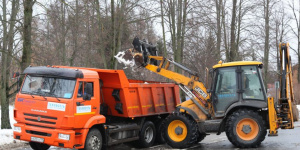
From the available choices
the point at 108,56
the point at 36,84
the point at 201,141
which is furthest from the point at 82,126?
Answer: the point at 108,56

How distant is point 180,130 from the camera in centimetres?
1173

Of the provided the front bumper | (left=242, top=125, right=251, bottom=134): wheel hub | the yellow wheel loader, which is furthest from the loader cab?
the front bumper

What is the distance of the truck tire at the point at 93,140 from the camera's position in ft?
31.5

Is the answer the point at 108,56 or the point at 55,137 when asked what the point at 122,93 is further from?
the point at 108,56

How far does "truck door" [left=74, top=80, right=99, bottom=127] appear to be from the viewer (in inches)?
365

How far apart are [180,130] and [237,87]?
2290 millimetres

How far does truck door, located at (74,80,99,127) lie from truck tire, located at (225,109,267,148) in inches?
165

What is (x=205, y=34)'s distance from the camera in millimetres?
Result: 27953

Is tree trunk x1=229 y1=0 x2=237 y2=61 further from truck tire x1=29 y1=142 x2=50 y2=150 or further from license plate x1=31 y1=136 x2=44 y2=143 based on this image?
license plate x1=31 y1=136 x2=44 y2=143

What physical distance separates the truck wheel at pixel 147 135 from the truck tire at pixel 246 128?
9.21ft

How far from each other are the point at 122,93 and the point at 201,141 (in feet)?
13.1

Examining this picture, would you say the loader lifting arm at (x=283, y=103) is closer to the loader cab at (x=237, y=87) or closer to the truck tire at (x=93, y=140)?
the loader cab at (x=237, y=87)

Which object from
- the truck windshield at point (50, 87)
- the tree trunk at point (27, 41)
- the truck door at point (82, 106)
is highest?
the tree trunk at point (27, 41)

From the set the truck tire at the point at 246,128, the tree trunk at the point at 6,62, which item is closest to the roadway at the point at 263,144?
the truck tire at the point at 246,128
